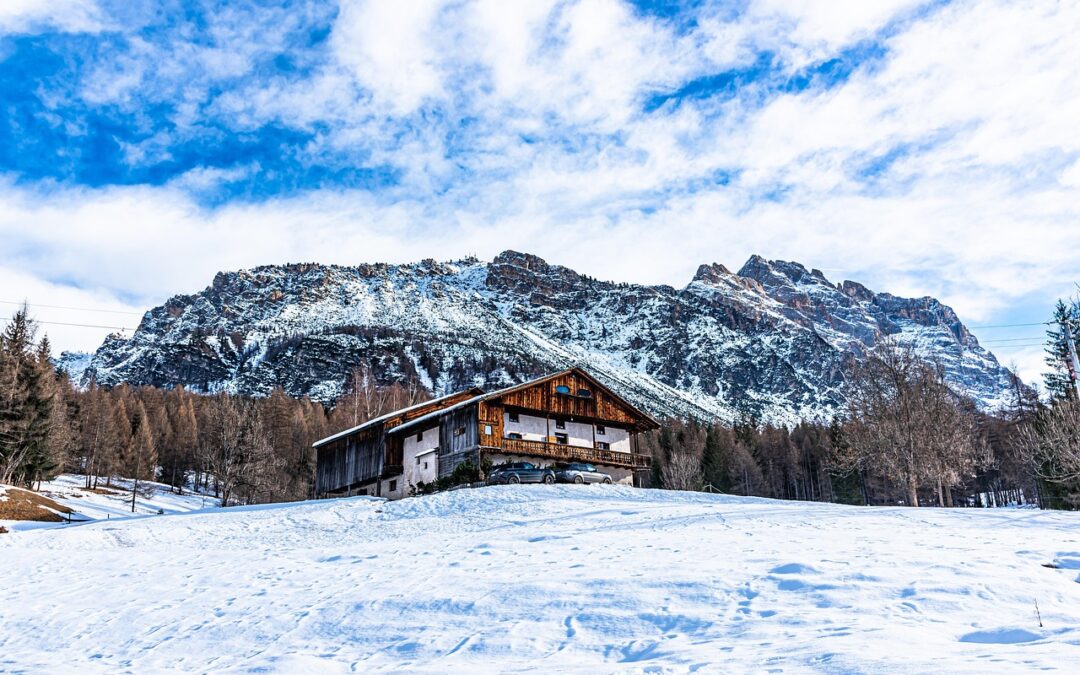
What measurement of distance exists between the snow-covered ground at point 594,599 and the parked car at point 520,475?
Answer: 14.6 meters

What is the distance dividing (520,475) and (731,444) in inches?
2927

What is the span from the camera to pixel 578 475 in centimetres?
4272

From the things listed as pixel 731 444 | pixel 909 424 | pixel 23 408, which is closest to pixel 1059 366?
pixel 909 424

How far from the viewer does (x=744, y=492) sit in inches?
3866

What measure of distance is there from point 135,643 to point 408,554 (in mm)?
7807

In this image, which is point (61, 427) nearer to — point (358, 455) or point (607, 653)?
point (358, 455)

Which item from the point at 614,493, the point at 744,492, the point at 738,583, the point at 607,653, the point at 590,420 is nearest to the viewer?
the point at 607,653

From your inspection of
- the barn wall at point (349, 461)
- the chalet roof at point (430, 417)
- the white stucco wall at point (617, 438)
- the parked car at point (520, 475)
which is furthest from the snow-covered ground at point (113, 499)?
the white stucco wall at point (617, 438)

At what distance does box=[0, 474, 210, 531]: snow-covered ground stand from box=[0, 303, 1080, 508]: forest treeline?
5.81ft

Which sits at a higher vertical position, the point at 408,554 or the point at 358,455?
the point at 358,455

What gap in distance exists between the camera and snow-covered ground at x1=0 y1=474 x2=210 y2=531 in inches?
2079

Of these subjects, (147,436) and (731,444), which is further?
(731,444)

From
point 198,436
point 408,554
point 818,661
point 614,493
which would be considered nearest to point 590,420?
point 614,493

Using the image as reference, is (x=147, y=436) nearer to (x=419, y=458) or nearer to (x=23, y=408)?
(x=23, y=408)
